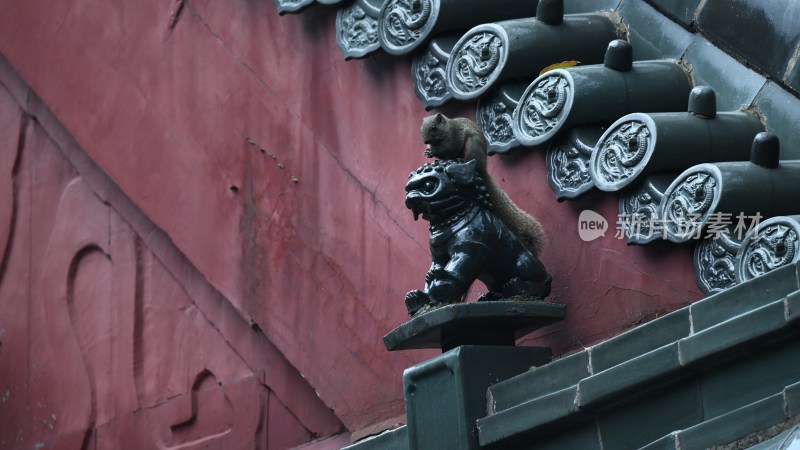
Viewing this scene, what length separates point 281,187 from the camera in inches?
289

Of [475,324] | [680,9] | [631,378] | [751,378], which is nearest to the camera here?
[751,378]

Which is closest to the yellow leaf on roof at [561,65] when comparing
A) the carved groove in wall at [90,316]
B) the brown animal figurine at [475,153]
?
the brown animal figurine at [475,153]

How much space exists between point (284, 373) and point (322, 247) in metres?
0.74

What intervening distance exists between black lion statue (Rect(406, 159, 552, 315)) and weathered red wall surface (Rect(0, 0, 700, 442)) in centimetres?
29

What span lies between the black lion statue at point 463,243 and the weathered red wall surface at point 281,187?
29 centimetres

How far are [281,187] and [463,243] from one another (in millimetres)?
1784

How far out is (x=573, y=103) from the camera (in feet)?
19.4

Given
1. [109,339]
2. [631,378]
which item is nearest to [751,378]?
[631,378]

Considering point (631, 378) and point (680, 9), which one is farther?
point (680, 9)

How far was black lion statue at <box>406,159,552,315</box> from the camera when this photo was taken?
5727 millimetres

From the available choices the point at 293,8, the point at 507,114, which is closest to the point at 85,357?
the point at 293,8

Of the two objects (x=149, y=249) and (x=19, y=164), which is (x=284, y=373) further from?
(x=19, y=164)

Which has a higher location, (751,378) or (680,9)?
(680,9)

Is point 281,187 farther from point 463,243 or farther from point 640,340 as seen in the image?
point 640,340
